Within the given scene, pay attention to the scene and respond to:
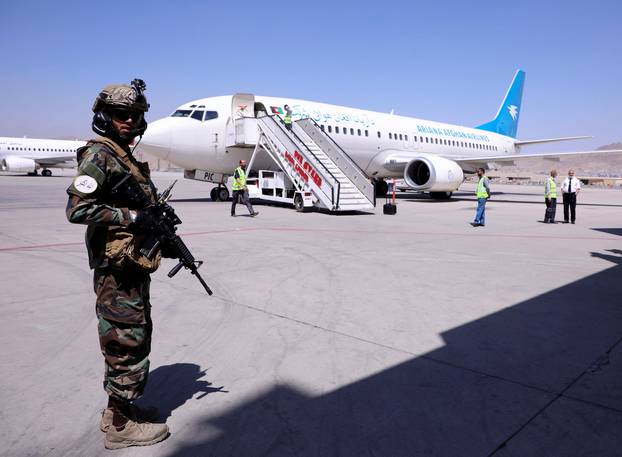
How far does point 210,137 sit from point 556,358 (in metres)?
13.4

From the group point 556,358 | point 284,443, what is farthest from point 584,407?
point 284,443

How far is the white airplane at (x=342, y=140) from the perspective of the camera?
49.3ft

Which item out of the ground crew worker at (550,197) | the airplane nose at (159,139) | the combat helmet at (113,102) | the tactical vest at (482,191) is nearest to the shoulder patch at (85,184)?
the combat helmet at (113,102)

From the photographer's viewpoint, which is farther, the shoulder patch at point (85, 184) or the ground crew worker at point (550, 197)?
the ground crew worker at point (550, 197)

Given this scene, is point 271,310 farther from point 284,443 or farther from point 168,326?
point 284,443

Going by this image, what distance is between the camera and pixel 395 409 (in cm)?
285

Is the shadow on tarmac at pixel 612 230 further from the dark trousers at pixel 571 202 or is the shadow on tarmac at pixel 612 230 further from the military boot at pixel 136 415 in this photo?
the military boot at pixel 136 415

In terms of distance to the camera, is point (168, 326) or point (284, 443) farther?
point (168, 326)

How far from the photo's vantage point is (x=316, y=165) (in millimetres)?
14109

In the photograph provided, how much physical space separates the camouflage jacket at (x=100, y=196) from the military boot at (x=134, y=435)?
90cm

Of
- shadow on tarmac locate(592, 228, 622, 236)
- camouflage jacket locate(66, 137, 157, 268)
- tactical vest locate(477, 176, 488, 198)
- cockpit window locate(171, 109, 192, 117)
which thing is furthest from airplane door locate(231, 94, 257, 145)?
camouflage jacket locate(66, 137, 157, 268)

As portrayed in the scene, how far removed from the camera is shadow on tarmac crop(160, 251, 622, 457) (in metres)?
2.47

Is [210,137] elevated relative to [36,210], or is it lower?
elevated

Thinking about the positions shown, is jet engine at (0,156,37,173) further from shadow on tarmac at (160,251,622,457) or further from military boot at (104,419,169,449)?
military boot at (104,419,169,449)
